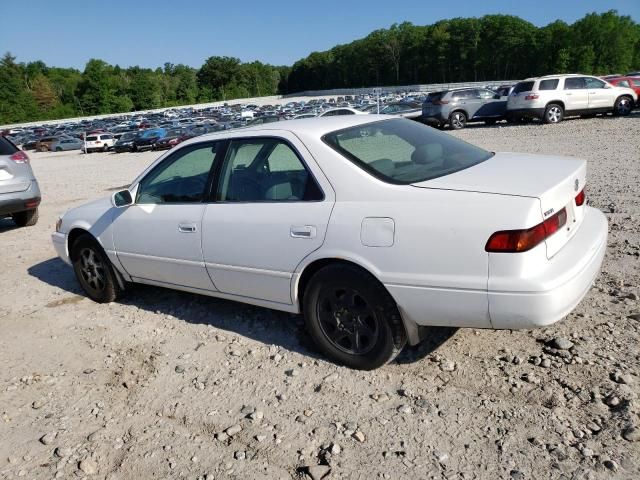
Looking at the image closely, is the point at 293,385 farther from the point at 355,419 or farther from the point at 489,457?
the point at 489,457

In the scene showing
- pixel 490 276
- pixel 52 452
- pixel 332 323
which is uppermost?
pixel 490 276

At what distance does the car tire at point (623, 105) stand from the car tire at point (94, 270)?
2009 cm

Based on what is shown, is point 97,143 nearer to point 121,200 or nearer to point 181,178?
point 121,200

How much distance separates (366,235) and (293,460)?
4.14 feet

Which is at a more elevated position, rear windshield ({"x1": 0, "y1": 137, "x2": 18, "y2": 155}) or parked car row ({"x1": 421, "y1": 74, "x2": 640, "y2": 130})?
rear windshield ({"x1": 0, "y1": 137, "x2": 18, "y2": 155})

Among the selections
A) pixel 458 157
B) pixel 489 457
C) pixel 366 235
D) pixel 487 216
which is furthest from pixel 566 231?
pixel 489 457

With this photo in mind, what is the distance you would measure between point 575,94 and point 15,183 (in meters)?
18.3

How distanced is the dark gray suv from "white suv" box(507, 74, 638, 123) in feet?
9.60

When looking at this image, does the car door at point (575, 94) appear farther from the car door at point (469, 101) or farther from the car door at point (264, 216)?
the car door at point (264, 216)

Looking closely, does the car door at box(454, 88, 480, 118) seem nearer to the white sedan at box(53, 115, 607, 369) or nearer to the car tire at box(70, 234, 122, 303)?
the white sedan at box(53, 115, 607, 369)

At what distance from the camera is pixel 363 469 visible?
8.32ft

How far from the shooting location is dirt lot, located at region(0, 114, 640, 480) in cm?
259

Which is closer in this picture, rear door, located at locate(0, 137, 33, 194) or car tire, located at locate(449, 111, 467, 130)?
rear door, located at locate(0, 137, 33, 194)

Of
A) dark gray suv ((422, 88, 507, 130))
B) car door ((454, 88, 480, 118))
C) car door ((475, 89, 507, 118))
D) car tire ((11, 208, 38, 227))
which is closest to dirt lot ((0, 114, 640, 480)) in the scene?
car tire ((11, 208, 38, 227))
